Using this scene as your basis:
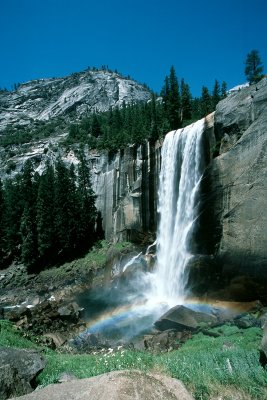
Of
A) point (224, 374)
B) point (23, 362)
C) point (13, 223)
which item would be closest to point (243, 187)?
point (224, 374)

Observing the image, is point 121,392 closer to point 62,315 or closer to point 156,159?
point 62,315

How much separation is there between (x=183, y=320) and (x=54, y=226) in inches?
1285

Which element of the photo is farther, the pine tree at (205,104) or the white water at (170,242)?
the pine tree at (205,104)

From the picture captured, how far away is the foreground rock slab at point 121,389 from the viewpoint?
5.19 m

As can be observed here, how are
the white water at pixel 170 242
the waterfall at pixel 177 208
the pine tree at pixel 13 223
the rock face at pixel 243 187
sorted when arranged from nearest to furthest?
the rock face at pixel 243 187 < the white water at pixel 170 242 < the waterfall at pixel 177 208 < the pine tree at pixel 13 223

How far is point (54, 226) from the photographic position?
48594 millimetres

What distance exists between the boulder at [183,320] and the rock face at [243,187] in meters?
4.34

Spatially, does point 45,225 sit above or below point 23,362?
above

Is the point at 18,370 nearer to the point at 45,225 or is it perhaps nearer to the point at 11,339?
the point at 11,339

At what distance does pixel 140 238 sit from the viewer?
39875 mm

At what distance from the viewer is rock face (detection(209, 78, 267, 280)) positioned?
21609mm

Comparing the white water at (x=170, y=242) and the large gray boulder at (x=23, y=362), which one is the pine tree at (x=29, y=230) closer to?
the white water at (x=170, y=242)

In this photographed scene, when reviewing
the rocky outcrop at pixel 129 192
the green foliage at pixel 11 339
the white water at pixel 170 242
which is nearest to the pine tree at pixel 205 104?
the rocky outcrop at pixel 129 192

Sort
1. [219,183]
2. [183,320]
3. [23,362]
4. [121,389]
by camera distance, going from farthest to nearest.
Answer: [219,183], [183,320], [23,362], [121,389]
